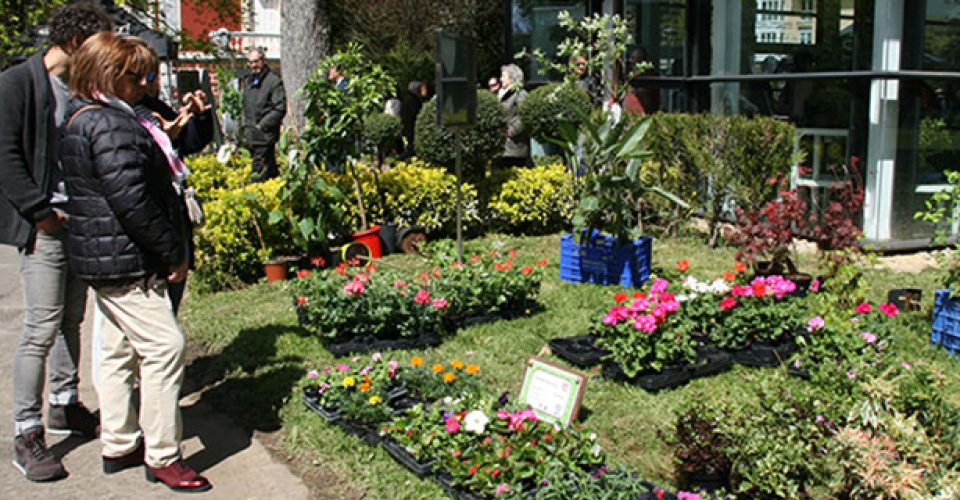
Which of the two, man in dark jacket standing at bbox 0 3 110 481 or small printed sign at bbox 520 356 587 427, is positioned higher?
man in dark jacket standing at bbox 0 3 110 481

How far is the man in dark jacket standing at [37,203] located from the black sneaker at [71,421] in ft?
1.01

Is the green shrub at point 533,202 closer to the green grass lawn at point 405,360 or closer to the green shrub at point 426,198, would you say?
the green shrub at point 426,198

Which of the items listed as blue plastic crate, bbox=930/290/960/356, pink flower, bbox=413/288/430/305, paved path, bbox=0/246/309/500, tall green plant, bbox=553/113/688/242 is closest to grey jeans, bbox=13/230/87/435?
paved path, bbox=0/246/309/500

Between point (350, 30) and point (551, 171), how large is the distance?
19.0 m

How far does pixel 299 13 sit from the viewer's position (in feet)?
41.1

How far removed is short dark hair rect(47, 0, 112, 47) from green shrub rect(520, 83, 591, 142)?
5.95 metres

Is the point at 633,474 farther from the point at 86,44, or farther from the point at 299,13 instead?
the point at 299,13

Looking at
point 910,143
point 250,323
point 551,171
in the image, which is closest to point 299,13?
point 551,171

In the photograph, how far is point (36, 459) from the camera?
4168 mm

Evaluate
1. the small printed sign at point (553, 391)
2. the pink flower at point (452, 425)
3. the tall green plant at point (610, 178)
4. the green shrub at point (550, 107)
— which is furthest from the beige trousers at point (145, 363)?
the green shrub at point (550, 107)

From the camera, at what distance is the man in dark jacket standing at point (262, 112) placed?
33.4ft

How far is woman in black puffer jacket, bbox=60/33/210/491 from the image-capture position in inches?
146

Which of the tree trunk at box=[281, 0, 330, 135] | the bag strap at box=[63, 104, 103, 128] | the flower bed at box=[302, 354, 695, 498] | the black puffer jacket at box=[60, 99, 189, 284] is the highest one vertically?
the tree trunk at box=[281, 0, 330, 135]

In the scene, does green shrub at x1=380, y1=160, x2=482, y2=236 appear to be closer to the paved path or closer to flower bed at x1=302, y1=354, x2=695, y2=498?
the paved path
